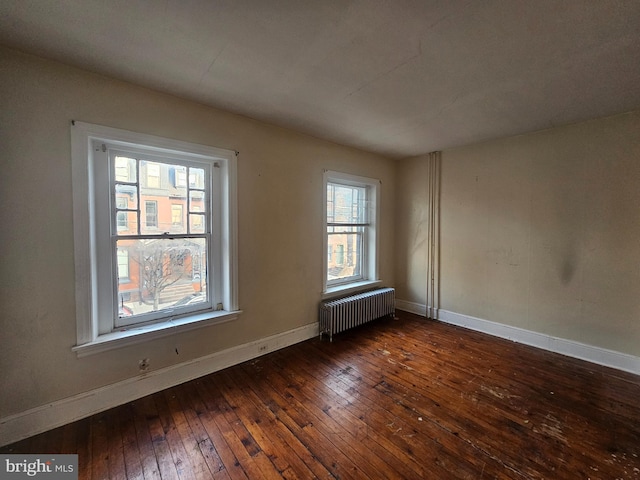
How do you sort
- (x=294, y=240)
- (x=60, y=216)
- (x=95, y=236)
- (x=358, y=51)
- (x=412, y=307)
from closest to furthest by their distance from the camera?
(x=358, y=51)
(x=60, y=216)
(x=95, y=236)
(x=294, y=240)
(x=412, y=307)

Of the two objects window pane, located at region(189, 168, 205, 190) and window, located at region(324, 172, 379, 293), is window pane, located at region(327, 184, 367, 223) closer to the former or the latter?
window, located at region(324, 172, 379, 293)

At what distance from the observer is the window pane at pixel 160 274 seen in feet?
7.25

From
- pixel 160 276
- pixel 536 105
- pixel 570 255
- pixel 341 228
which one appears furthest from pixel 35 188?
pixel 570 255

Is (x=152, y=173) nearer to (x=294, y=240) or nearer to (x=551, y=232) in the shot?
(x=294, y=240)

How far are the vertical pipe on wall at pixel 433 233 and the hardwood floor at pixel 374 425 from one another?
4.37 ft

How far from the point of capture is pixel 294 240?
3164mm

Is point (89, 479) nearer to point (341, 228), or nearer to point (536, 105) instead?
point (341, 228)

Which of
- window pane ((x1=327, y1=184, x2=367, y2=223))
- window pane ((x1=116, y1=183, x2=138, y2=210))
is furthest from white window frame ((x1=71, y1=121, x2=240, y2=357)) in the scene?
window pane ((x1=327, y1=184, x2=367, y2=223))

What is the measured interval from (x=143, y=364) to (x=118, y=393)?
24cm

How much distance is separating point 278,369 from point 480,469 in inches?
68.7

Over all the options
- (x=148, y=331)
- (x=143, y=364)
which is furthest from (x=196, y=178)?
(x=143, y=364)

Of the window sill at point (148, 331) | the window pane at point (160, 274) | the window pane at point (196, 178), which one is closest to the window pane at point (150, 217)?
the window pane at point (160, 274)

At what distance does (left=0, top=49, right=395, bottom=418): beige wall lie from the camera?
5.57 ft

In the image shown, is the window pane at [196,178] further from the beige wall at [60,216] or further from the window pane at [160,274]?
the window pane at [160,274]
